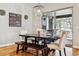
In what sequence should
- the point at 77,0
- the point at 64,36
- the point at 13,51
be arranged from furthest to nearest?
1. the point at 13,51
2. the point at 64,36
3. the point at 77,0

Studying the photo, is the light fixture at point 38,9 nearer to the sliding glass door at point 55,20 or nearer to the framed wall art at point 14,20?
the sliding glass door at point 55,20

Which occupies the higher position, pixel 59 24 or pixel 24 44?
pixel 59 24

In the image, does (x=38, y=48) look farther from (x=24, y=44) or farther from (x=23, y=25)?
(x=23, y=25)

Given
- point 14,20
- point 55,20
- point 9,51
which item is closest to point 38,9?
point 55,20

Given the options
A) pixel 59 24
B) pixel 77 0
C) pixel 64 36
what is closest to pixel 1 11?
pixel 59 24

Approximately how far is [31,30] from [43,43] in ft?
1.92

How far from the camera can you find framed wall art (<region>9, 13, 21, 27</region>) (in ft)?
9.48

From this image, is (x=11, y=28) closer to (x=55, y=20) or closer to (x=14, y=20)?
(x=14, y=20)

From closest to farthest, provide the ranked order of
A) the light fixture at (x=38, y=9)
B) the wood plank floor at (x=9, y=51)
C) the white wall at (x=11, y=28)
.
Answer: the wood plank floor at (x=9, y=51) → the white wall at (x=11, y=28) → the light fixture at (x=38, y=9)

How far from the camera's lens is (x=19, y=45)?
3.19 m

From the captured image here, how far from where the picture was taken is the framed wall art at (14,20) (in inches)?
114

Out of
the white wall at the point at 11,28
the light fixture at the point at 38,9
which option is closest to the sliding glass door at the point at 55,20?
the light fixture at the point at 38,9

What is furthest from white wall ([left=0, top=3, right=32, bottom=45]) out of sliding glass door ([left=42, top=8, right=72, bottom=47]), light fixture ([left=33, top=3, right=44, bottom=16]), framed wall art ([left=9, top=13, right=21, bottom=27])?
sliding glass door ([left=42, top=8, right=72, bottom=47])

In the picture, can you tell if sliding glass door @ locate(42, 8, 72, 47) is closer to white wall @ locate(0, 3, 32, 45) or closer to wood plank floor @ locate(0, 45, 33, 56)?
white wall @ locate(0, 3, 32, 45)
